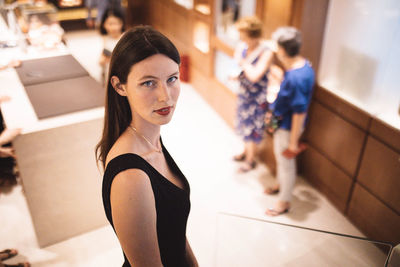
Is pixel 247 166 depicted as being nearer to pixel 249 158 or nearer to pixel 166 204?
pixel 249 158

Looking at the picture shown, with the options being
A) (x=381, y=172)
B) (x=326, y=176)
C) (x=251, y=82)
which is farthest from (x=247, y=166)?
(x=381, y=172)

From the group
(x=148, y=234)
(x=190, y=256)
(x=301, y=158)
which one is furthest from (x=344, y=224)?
(x=148, y=234)

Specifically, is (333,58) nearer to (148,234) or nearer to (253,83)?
(253,83)

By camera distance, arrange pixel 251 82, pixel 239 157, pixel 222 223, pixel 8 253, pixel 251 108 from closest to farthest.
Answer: pixel 222 223 → pixel 8 253 → pixel 251 82 → pixel 251 108 → pixel 239 157

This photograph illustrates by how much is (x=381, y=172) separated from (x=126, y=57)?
2.19 m

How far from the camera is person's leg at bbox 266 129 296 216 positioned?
2.78 metres

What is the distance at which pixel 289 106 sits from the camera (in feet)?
8.64

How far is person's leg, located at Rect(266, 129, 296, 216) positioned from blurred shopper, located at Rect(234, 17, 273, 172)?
0.41 meters

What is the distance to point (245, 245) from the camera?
155cm

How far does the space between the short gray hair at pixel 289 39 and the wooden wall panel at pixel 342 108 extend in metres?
0.54

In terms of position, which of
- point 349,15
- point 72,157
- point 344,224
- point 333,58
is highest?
point 349,15

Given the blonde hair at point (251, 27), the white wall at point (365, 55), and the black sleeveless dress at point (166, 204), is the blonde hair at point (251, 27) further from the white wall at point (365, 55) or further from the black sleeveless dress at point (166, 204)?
the black sleeveless dress at point (166, 204)

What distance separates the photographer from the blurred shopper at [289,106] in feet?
8.25

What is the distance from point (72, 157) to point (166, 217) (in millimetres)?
1557
